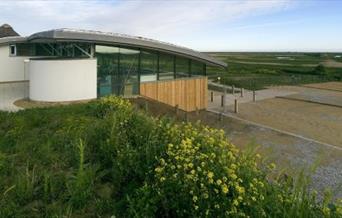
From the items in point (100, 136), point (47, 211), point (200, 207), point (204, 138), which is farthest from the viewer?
point (100, 136)

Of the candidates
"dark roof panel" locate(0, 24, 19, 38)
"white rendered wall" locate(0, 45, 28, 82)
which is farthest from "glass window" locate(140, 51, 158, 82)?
"dark roof panel" locate(0, 24, 19, 38)

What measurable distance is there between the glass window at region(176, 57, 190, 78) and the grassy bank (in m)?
14.1

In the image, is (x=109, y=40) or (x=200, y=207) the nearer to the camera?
(x=200, y=207)

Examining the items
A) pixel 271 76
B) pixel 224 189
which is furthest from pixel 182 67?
pixel 271 76

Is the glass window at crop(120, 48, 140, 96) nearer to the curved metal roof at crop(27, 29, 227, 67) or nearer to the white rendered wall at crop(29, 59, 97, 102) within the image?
the curved metal roof at crop(27, 29, 227, 67)

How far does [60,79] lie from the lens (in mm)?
16766

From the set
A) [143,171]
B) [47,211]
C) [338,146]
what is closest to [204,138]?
[143,171]

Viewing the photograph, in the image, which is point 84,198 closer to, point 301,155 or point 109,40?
point 301,155

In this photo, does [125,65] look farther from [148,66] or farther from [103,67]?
[148,66]

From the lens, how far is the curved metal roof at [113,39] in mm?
15509

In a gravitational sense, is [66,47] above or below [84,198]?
above

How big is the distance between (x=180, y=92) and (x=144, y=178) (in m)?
16.6

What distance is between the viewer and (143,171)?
5203 mm

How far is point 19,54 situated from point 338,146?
20.1m
